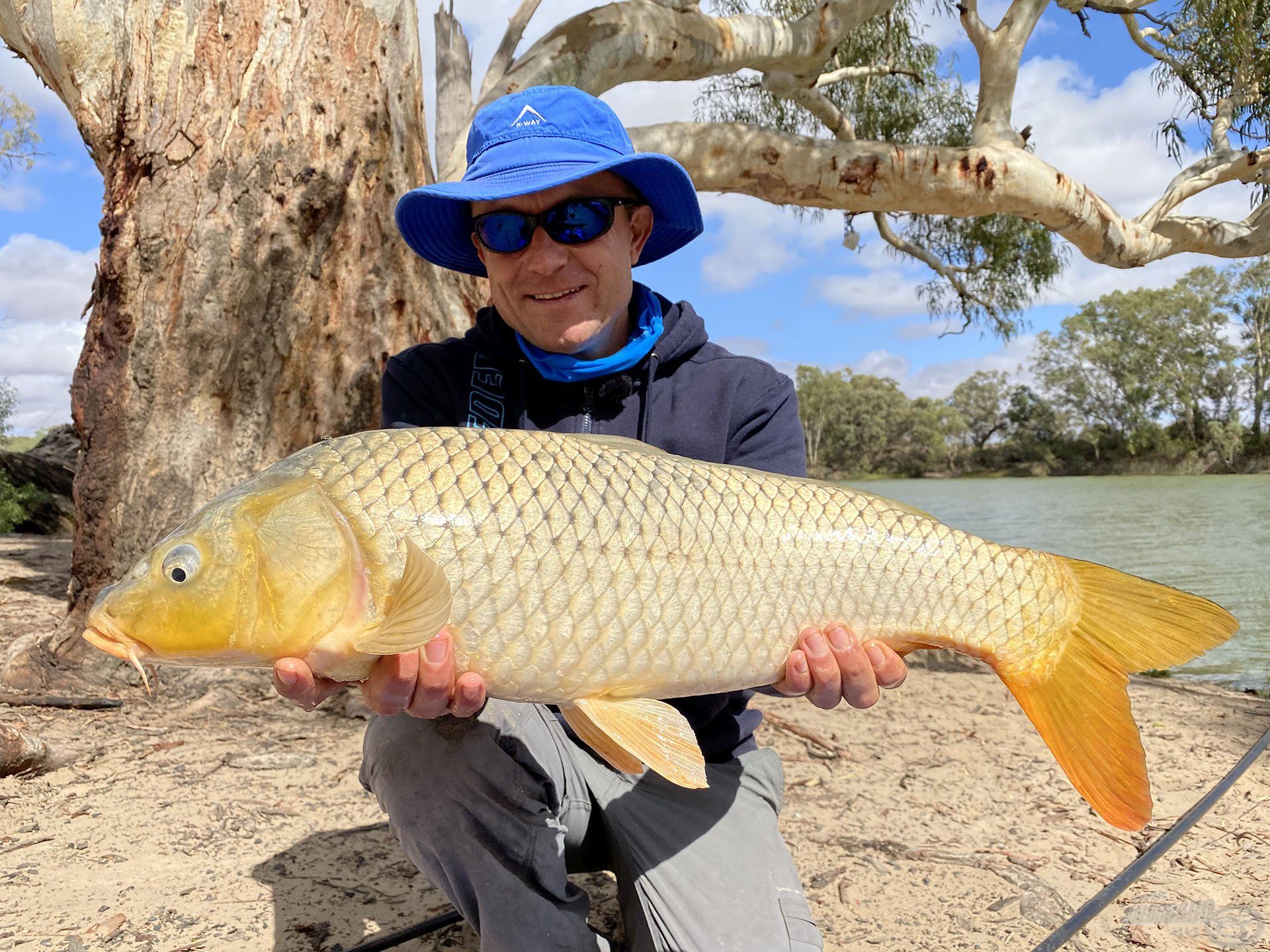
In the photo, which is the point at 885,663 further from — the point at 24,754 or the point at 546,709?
the point at 24,754

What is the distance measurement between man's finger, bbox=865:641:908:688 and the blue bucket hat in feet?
3.85

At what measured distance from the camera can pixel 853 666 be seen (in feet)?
5.33

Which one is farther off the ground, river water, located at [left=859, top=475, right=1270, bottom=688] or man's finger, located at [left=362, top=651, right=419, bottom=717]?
man's finger, located at [left=362, top=651, right=419, bottom=717]

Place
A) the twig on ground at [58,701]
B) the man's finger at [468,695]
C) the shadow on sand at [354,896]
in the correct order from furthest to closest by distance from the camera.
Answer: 1. the twig on ground at [58,701]
2. the shadow on sand at [354,896]
3. the man's finger at [468,695]

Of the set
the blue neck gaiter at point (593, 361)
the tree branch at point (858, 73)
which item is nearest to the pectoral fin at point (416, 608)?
the blue neck gaiter at point (593, 361)

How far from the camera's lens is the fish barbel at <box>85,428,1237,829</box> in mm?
1320

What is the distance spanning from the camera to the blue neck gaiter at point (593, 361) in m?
2.14

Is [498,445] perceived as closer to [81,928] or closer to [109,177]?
[81,928]

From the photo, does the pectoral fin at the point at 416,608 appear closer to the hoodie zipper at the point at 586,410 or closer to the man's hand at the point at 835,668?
the man's hand at the point at 835,668

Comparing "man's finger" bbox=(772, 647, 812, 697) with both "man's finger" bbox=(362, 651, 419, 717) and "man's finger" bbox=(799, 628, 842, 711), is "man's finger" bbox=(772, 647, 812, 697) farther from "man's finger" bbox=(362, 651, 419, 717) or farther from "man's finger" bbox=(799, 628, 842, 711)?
"man's finger" bbox=(362, 651, 419, 717)

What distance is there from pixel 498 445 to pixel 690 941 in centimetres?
100

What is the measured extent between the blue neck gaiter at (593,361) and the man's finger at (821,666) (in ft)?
2.79

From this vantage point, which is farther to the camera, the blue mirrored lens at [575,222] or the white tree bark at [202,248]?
the white tree bark at [202,248]

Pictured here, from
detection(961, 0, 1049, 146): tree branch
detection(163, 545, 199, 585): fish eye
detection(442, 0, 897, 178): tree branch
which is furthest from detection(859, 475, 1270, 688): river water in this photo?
detection(163, 545, 199, 585): fish eye
